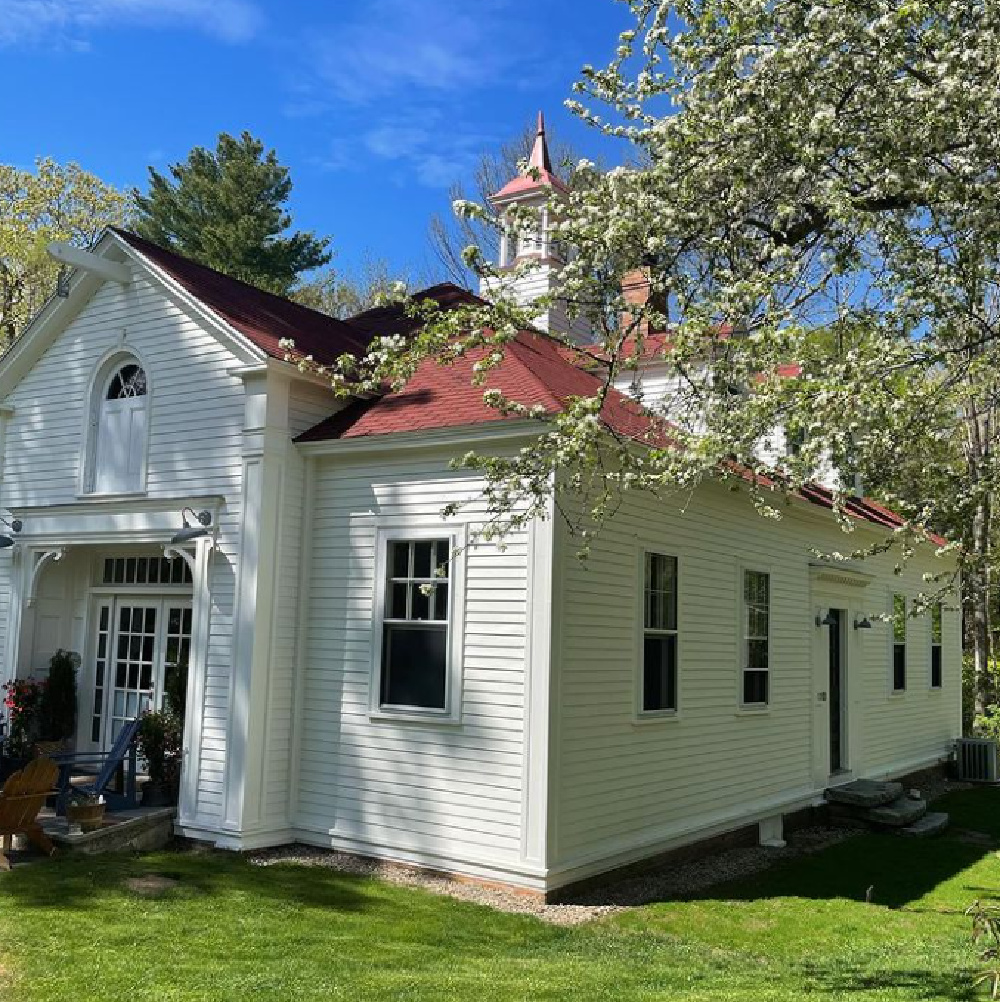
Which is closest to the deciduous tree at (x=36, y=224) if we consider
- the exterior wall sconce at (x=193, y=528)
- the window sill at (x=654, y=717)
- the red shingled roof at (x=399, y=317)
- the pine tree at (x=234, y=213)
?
the pine tree at (x=234, y=213)

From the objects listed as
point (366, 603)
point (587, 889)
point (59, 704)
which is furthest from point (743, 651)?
point (59, 704)

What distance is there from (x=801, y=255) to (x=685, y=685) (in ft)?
17.4

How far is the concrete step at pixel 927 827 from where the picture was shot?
1342cm

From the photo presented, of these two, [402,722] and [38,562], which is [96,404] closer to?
[38,562]

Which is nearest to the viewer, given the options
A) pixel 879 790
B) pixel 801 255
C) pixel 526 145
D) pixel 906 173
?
pixel 906 173

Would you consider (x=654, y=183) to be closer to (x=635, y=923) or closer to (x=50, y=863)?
(x=635, y=923)

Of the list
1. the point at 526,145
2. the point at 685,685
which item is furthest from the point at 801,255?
the point at 526,145

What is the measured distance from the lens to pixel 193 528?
36.4 ft

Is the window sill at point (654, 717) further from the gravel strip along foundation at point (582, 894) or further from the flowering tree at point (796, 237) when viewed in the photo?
the flowering tree at point (796, 237)

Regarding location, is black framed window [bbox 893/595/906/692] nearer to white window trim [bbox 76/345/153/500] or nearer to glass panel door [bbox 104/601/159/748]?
glass panel door [bbox 104/601/159/748]

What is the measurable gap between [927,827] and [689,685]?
4591 millimetres

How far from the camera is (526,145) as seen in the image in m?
30.9

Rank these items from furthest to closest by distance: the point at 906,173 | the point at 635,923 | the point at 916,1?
1. the point at 635,923
2. the point at 906,173
3. the point at 916,1

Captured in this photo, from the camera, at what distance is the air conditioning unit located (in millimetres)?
19453
